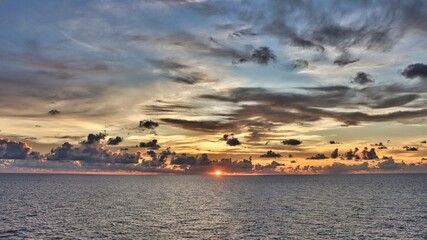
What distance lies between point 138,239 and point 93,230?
17732 millimetres

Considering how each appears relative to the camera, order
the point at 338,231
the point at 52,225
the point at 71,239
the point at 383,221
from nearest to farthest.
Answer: the point at 71,239
the point at 338,231
the point at 52,225
the point at 383,221

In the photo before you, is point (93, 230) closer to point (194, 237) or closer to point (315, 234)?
point (194, 237)

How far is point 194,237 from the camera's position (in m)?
97.0

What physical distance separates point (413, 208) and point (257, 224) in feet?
250

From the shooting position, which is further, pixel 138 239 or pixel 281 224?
pixel 281 224

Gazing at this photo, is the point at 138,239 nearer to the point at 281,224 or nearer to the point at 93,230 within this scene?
the point at 93,230

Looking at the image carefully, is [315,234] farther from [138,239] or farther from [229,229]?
[138,239]

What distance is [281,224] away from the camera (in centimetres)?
11481

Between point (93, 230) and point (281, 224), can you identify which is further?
point (281, 224)

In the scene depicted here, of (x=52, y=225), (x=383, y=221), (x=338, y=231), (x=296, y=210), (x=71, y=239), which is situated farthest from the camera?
(x=296, y=210)

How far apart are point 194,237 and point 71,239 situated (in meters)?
28.9

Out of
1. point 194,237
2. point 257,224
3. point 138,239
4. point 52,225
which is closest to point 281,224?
point 257,224

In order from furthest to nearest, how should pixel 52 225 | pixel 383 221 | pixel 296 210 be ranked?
pixel 296 210, pixel 383 221, pixel 52 225

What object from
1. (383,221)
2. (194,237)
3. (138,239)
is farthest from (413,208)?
(138,239)
